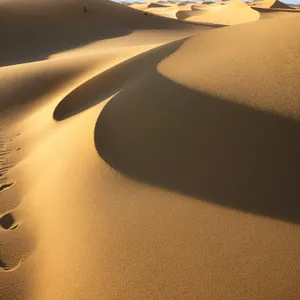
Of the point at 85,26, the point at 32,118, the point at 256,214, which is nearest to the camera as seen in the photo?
the point at 256,214

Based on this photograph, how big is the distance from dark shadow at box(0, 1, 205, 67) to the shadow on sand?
7.67m

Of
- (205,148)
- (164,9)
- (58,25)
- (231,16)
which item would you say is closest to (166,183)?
(205,148)

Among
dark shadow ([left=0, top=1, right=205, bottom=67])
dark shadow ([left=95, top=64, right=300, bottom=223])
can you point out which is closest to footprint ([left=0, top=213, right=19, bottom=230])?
dark shadow ([left=95, top=64, right=300, bottom=223])

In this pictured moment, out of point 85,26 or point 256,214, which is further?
point 85,26

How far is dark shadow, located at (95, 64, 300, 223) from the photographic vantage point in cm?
215

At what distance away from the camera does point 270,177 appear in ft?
7.24

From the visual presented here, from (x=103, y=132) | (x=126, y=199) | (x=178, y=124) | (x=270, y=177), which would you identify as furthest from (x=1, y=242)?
(x=270, y=177)

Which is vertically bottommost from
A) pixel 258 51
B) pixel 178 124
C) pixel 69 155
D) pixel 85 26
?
pixel 85 26

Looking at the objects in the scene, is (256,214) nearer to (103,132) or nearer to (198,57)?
(103,132)

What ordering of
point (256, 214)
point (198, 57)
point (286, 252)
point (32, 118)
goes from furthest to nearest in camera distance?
point (32, 118)
point (198, 57)
point (256, 214)
point (286, 252)

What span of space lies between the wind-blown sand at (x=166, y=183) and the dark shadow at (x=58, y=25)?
23.6 ft

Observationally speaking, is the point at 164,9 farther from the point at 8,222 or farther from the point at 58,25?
the point at 8,222

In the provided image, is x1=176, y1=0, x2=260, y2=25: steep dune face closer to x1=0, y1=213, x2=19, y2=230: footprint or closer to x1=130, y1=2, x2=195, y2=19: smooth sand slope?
x1=130, y1=2, x2=195, y2=19: smooth sand slope

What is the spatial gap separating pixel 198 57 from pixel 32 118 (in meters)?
2.33
